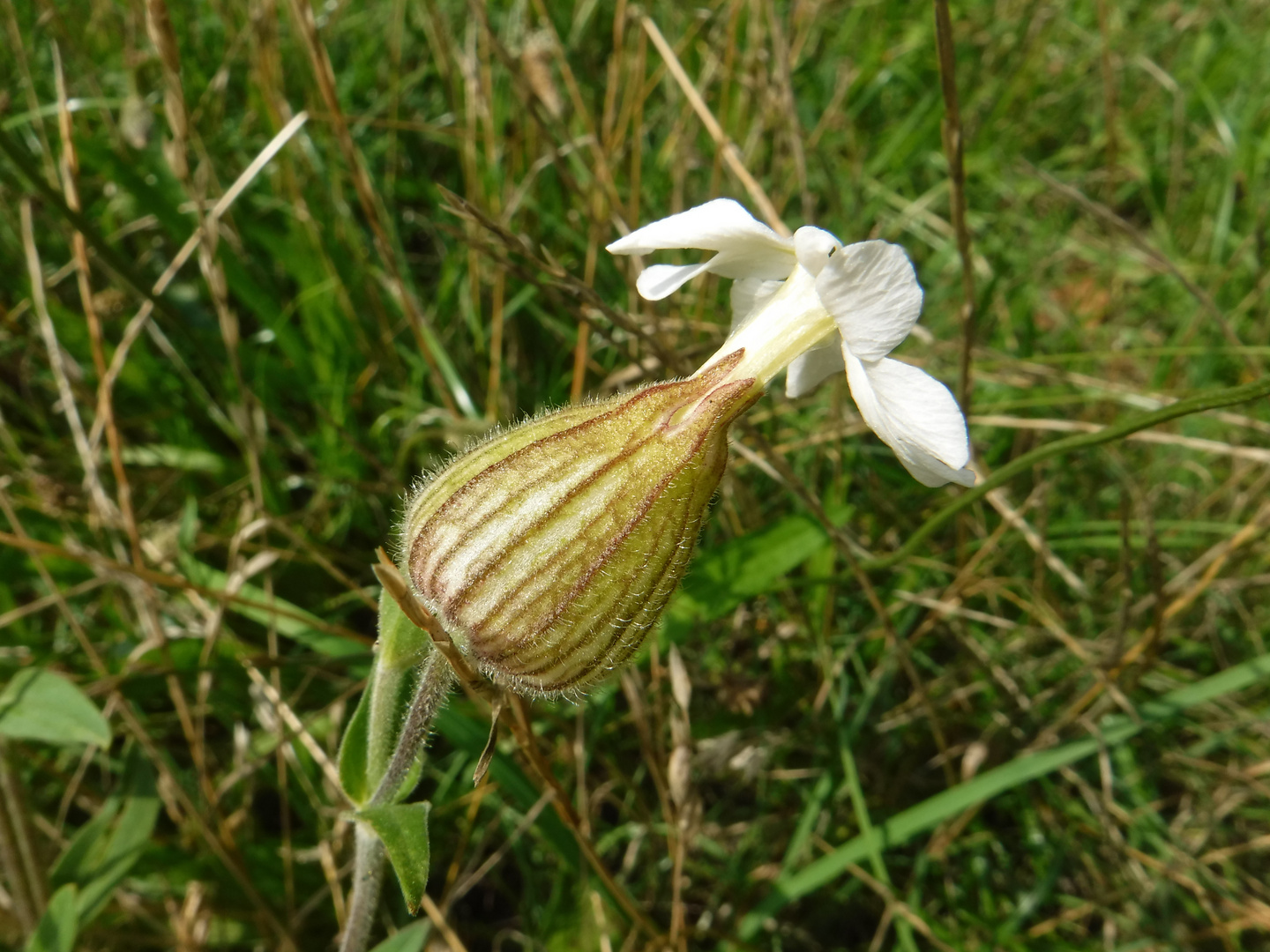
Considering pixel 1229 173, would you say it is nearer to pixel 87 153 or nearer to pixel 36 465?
pixel 87 153

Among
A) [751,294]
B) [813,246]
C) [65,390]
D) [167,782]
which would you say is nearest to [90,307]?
[65,390]

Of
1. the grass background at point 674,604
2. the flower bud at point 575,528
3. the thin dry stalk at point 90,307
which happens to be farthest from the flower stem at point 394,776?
the thin dry stalk at point 90,307

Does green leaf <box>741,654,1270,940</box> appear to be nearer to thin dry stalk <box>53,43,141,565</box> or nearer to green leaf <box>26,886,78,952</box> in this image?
green leaf <box>26,886,78,952</box>

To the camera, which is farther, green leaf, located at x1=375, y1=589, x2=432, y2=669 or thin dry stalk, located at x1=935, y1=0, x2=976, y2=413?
thin dry stalk, located at x1=935, y1=0, x2=976, y2=413

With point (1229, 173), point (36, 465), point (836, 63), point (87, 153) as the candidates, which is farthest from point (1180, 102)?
point (36, 465)

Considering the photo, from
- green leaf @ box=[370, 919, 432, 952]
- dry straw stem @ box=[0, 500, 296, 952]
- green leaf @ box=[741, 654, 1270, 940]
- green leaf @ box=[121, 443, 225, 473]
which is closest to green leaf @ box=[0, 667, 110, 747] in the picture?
dry straw stem @ box=[0, 500, 296, 952]

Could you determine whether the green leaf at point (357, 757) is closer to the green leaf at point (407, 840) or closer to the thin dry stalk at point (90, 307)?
the green leaf at point (407, 840)

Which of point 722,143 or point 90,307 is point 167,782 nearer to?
point 90,307
